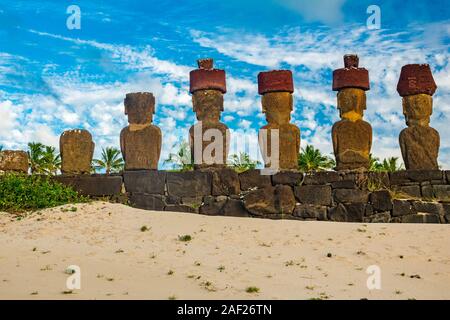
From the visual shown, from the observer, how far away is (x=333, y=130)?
11945mm

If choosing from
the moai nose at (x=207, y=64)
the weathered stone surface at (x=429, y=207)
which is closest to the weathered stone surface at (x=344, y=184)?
the weathered stone surface at (x=429, y=207)

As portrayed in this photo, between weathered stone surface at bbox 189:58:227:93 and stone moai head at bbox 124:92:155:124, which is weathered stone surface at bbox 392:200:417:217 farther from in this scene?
stone moai head at bbox 124:92:155:124

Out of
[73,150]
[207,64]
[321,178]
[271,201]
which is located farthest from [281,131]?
[73,150]

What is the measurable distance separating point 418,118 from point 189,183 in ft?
16.1

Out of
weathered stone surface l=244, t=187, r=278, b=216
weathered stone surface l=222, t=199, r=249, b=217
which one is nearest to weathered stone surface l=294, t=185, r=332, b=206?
weathered stone surface l=244, t=187, r=278, b=216

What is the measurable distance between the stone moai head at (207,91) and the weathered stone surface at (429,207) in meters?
4.38

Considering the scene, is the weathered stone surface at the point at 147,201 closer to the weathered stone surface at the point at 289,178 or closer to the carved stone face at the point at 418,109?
the weathered stone surface at the point at 289,178

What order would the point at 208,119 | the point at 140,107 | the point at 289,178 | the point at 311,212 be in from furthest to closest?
the point at 140,107, the point at 208,119, the point at 289,178, the point at 311,212

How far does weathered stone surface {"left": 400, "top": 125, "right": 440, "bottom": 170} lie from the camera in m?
11.7

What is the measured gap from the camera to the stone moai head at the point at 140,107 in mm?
12484

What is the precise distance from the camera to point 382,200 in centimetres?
1127

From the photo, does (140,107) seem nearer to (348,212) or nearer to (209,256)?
(209,256)
